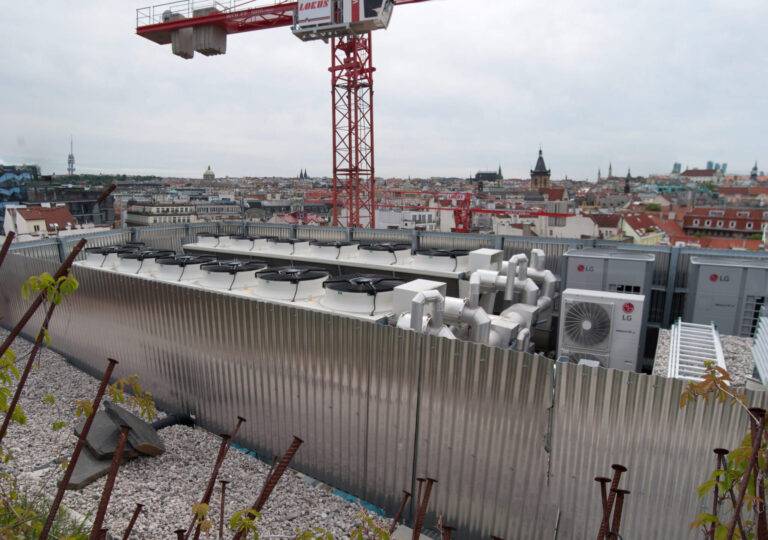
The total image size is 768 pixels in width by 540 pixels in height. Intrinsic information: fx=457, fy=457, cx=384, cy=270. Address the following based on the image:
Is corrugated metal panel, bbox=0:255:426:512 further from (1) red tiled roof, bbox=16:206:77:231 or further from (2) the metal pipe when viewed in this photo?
(1) red tiled roof, bbox=16:206:77:231

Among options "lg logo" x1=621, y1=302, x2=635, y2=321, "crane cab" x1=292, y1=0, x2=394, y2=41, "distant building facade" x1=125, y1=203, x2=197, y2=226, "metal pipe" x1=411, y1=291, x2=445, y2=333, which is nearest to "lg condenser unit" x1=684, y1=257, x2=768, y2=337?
"lg logo" x1=621, y1=302, x2=635, y2=321

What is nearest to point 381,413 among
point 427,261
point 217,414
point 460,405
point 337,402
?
point 337,402

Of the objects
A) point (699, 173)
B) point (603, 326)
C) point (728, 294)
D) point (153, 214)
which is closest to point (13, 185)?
point (153, 214)

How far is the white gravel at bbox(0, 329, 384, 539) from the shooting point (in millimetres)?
4789

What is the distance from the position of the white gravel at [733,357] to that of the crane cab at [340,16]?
861 inches

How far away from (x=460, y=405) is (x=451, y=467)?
0.75 meters

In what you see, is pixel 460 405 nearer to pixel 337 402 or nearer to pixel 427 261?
pixel 337 402

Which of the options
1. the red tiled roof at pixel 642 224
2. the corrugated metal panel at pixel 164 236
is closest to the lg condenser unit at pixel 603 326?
the corrugated metal panel at pixel 164 236

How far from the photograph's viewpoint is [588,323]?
8.45 m

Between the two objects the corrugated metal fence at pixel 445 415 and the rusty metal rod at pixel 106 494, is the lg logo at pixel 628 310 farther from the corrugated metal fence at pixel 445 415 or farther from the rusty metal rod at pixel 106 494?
the rusty metal rod at pixel 106 494

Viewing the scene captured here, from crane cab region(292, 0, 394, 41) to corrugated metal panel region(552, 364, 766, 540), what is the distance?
79.3 ft

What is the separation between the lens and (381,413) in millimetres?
5559

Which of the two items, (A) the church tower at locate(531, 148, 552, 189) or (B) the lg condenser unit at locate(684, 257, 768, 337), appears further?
(A) the church tower at locate(531, 148, 552, 189)

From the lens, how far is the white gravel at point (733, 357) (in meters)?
6.26
